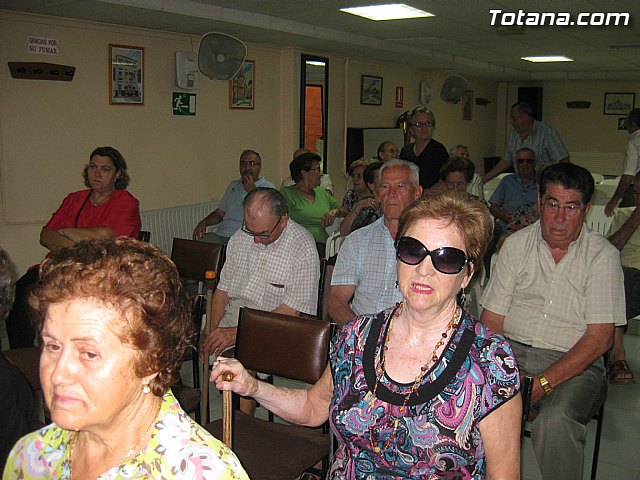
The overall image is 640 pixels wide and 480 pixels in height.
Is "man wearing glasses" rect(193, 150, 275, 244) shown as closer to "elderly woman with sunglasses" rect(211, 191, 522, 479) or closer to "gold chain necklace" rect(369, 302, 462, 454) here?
"elderly woman with sunglasses" rect(211, 191, 522, 479)

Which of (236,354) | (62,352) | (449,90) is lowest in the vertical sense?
(236,354)

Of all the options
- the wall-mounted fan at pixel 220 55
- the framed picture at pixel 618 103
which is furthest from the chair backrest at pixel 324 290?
the framed picture at pixel 618 103

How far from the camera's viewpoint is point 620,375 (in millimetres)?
4094

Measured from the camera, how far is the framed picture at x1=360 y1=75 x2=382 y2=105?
977 centimetres

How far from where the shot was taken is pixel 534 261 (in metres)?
2.84

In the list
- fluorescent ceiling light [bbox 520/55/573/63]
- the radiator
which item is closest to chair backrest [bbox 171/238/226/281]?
the radiator

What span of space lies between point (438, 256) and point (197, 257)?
236cm

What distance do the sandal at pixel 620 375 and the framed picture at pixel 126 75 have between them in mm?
4661

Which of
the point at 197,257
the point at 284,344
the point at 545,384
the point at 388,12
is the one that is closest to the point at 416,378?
the point at 284,344

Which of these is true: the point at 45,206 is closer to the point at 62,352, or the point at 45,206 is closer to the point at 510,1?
the point at 510,1

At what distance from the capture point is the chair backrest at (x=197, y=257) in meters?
3.83

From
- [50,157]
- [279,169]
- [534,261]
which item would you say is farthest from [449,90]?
[534,261]

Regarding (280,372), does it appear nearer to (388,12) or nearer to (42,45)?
(42,45)

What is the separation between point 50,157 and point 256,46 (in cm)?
304
